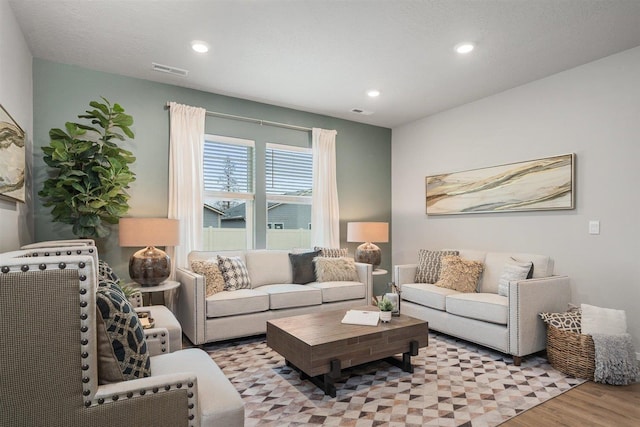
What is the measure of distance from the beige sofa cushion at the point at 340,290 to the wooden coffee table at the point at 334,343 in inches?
38.7

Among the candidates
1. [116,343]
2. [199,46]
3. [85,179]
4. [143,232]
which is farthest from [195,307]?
[199,46]

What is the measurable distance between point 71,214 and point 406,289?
3515 millimetres

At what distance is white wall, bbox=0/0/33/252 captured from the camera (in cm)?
248

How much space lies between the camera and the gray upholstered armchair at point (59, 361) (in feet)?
3.66

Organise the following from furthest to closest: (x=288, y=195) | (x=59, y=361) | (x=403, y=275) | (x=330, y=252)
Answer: (x=288, y=195) < (x=330, y=252) < (x=403, y=275) < (x=59, y=361)

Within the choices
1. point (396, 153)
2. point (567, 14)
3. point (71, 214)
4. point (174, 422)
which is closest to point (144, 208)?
point (71, 214)

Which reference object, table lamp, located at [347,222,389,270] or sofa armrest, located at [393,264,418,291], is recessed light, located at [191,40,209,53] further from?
sofa armrest, located at [393,264,418,291]

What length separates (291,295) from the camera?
12.6 ft

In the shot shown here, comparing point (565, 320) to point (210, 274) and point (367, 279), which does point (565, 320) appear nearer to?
point (367, 279)

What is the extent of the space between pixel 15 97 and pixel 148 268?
172 cm

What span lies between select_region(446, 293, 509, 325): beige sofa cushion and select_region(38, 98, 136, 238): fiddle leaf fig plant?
3.33m

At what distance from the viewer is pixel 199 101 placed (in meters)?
4.27

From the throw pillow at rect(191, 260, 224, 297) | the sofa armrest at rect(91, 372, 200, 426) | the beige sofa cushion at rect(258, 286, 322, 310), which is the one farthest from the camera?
the beige sofa cushion at rect(258, 286, 322, 310)

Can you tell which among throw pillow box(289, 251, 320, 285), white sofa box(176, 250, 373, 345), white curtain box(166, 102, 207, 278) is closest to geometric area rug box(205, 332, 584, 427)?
white sofa box(176, 250, 373, 345)
